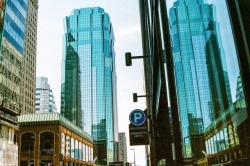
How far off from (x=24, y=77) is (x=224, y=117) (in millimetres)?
115940

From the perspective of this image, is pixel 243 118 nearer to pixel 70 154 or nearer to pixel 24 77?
pixel 70 154

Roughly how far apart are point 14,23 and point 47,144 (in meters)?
30.1

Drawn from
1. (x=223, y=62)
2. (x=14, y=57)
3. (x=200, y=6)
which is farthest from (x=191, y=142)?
(x=14, y=57)

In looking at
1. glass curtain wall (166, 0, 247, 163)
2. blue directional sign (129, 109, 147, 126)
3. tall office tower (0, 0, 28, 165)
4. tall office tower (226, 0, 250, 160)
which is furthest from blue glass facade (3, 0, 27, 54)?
tall office tower (226, 0, 250, 160)

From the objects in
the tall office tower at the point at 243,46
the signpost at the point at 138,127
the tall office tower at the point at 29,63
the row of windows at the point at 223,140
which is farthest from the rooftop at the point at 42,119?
the tall office tower at the point at 243,46

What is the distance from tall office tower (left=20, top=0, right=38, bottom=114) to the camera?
111 meters

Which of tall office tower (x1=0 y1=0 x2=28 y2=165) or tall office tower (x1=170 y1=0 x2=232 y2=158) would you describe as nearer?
tall office tower (x1=170 y1=0 x2=232 y2=158)

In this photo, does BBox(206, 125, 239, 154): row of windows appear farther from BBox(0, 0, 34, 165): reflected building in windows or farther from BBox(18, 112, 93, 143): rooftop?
BBox(18, 112, 93, 143): rooftop

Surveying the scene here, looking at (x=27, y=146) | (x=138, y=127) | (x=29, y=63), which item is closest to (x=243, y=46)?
(x=138, y=127)

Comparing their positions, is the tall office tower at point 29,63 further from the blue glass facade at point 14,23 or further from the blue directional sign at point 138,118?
the blue directional sign at point 138,118

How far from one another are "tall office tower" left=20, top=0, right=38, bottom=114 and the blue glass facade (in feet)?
144

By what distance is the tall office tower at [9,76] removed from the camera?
171 feet

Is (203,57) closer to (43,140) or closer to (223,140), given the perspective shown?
(223,140)

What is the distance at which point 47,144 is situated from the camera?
216 feet
